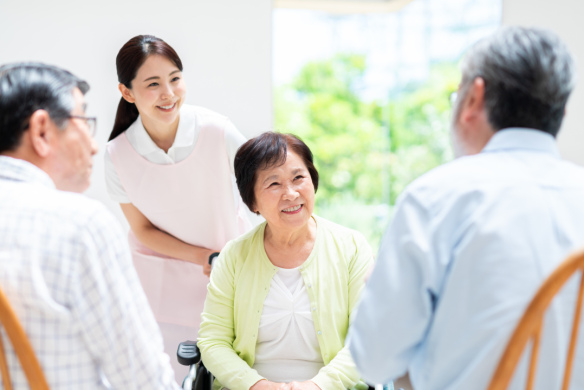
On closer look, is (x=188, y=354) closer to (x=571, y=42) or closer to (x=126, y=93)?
(x=126, y=93)

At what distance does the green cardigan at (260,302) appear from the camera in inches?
67.0

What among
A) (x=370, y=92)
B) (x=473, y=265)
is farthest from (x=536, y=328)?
(x=370, y=92)

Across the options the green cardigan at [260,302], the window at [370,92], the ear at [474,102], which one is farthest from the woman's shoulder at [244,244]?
the window at [370,92]

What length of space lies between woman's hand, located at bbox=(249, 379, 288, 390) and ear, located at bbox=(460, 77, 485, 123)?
952mm

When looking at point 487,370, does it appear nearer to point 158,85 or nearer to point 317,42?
point 158,85

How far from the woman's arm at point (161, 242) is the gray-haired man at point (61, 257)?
1.06 m

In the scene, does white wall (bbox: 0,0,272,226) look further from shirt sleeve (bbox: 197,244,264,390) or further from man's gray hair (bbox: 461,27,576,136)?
man's gray hair (bbox: 461,27,576,136)

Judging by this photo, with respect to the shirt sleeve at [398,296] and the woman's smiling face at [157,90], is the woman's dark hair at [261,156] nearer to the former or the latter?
the woman's smiling face at [157,90]

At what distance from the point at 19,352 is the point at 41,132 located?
41cm

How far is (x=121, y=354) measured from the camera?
1.09m

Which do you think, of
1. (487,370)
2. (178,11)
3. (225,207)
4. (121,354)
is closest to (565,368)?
(487,370)

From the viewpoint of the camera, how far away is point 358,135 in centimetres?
795

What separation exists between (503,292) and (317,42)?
662 centimetres

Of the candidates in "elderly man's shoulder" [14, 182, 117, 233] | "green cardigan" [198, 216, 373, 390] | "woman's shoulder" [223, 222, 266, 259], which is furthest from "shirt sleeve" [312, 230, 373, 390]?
"elderly man's shoulder" [14, 182, 117, 233]
